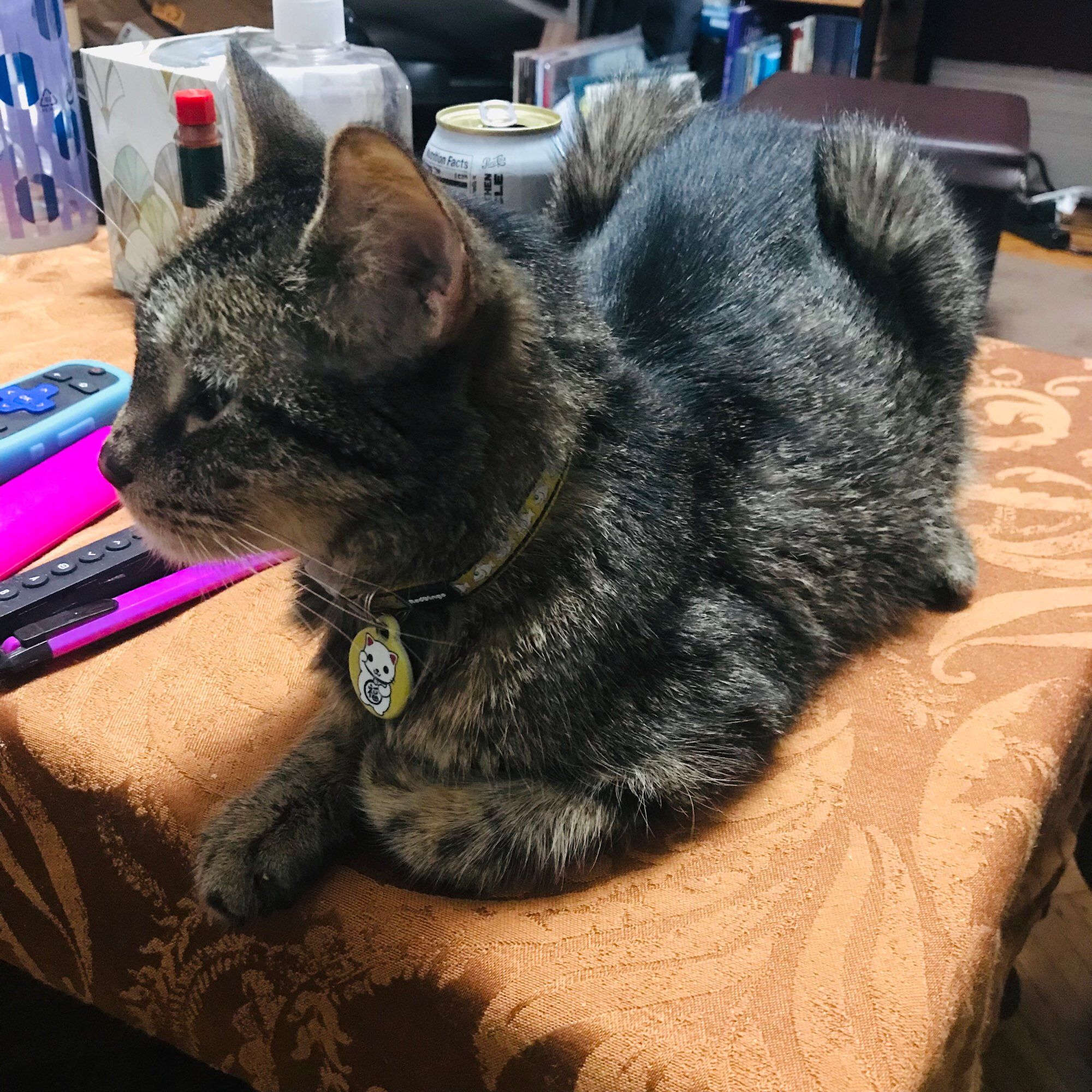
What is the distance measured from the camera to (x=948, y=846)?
0.67 metres

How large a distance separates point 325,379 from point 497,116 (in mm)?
708

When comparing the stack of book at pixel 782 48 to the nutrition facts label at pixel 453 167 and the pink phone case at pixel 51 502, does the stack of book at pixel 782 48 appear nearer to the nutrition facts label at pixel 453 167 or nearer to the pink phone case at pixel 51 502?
the nutrition facts label at pixel 453 167

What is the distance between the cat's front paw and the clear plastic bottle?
0.76m

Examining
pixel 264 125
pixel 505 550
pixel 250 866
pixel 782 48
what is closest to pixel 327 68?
pixel 264 125

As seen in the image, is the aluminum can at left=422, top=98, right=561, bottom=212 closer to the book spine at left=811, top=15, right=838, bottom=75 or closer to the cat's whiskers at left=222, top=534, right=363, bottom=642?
the cat's whiskers at left=222, top=534, right=363, bottom=642

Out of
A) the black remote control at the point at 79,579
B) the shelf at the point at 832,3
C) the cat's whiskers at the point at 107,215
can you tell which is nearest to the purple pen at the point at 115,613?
the black remote control at the point at 79,579

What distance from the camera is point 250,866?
2.09ft

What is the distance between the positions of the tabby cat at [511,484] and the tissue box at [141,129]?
522 millimetres

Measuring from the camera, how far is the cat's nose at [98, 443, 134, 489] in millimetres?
635

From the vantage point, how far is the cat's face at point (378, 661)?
682 millimetres

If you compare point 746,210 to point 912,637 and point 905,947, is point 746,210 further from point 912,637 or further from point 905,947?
point 905,947

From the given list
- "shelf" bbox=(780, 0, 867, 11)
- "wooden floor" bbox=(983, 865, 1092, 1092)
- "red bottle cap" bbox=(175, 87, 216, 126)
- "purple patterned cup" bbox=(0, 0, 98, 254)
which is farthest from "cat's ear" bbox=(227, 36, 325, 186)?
"shelf" bbox=(780, 0, 867, 11)

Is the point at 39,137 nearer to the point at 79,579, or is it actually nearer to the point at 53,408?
the point at 53,408

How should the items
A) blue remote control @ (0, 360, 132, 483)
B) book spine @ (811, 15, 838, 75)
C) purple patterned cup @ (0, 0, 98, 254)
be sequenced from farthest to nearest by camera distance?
book spine @ (811, 15, 838, 75) < purple patterned cup @ (0, 0, 98, 254) < blue remote control @ (0, 360, 132, 483)
